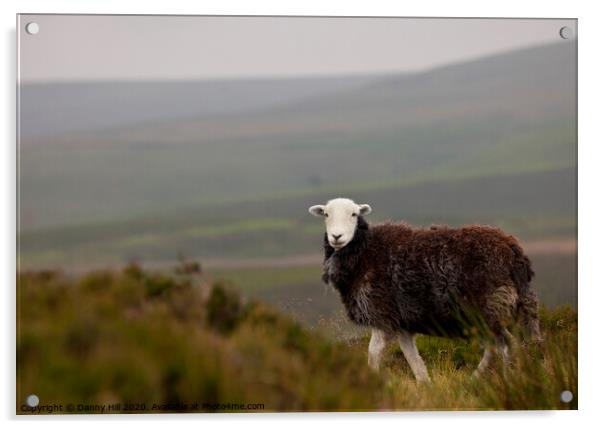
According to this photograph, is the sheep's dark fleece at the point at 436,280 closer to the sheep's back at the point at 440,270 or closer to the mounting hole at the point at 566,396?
the sheep's back at the point at 440,270

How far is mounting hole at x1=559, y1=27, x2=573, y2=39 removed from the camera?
10.5 metres

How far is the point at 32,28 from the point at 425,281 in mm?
4865

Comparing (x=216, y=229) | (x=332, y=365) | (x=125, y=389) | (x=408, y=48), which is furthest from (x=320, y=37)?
(x=216, y=229)

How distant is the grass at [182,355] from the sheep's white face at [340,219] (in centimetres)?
224

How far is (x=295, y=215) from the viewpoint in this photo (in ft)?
50.0

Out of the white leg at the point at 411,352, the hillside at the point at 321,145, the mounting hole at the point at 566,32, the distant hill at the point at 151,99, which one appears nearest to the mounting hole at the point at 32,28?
the distant hill at the point at 151,99

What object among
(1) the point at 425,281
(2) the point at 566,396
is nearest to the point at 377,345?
(1) the point at 425,281

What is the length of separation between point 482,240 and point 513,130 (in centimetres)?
175

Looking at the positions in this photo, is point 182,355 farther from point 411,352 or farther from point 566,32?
point 566,32

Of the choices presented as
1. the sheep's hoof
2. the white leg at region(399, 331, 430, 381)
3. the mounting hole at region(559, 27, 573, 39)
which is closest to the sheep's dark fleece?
the white leg at region(399, 331, 430, 381)

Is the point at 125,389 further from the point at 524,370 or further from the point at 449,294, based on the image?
the point at 449,294

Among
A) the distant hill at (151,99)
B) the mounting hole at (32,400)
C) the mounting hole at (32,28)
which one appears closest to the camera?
the mounting hole at (32,400)

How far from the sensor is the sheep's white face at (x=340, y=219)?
37.3ft

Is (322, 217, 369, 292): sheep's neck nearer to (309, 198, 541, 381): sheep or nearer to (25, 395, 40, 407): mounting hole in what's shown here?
(309, 198, 541, 381): sheep
